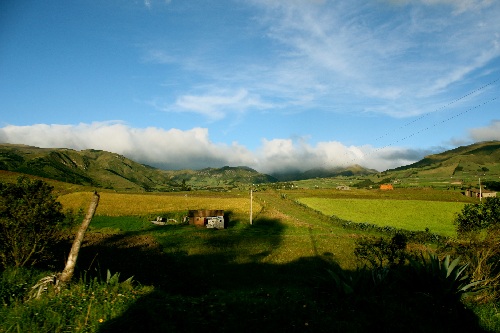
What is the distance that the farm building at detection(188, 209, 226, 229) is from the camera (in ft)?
157

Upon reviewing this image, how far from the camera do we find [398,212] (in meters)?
64.8

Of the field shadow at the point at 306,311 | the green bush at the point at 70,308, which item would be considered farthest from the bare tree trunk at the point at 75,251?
the field shadow at the point at 306,311

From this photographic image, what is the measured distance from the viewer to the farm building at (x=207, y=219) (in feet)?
157

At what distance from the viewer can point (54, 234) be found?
1410cm

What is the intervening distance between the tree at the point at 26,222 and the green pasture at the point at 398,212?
52.6m

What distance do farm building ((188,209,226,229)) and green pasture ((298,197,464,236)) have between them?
27.4 meters

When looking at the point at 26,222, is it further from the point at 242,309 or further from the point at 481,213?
the point at 481,213

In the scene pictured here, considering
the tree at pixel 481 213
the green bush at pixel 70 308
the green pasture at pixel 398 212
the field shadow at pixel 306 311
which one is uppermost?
the tree at pixel 481 213

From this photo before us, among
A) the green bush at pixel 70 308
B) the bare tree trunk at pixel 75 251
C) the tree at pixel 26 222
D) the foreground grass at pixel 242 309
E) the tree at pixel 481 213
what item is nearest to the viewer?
the green bush at pixel 70 308

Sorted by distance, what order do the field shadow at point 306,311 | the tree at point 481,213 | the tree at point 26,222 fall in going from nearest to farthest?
1. the field shadow at point 306,311
2. the tree at point 26,222
3. the tree at point 481,213

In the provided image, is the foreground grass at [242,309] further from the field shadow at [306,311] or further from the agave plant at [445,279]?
the agave plant at [445,279]

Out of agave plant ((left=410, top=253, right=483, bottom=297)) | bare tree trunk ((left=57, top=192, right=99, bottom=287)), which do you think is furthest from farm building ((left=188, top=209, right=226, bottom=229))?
bare tree trunk ((left=57, top=192, right=99, bottom=287))

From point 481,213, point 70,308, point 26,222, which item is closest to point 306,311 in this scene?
point 70,308

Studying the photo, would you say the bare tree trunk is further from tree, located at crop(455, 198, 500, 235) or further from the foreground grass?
tree, located at crop(455, 198, 500, 235)
